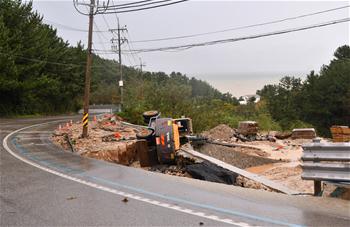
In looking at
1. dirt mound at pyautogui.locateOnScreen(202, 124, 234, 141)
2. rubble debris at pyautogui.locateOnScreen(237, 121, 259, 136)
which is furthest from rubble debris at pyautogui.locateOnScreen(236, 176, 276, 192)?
rubble debris at pyautogui.locateOnScreen(237, 121, 259, 136)

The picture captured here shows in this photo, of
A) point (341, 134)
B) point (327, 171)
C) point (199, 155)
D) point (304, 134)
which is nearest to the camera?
point (327, 171)

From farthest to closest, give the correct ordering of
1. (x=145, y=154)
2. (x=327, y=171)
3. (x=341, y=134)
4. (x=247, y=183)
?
(x=341, y=134)
(x=145, y=154)
(x=247, y=183)
(x=327, y=171)

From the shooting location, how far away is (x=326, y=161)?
770 centimetres

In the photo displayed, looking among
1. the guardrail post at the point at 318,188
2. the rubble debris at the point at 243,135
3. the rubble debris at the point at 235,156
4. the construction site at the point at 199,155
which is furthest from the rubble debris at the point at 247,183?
the rubble debris at the point at 243,135

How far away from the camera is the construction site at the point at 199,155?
11125mm

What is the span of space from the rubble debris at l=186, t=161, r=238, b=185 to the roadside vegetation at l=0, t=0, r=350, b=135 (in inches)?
774

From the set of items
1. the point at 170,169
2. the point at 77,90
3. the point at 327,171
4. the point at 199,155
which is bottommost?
the point at 170,169

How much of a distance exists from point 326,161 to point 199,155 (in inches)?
288

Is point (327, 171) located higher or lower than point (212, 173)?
higher

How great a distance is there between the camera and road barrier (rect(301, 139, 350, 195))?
7.16m

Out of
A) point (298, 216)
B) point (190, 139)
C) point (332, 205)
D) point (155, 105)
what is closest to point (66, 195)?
point (298, 216)

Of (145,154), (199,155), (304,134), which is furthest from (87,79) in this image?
(304,134)

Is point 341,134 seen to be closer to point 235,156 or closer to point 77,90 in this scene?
point 235,156

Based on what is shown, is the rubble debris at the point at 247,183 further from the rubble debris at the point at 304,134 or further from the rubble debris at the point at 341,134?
the rubble debris at the point at 304,134
